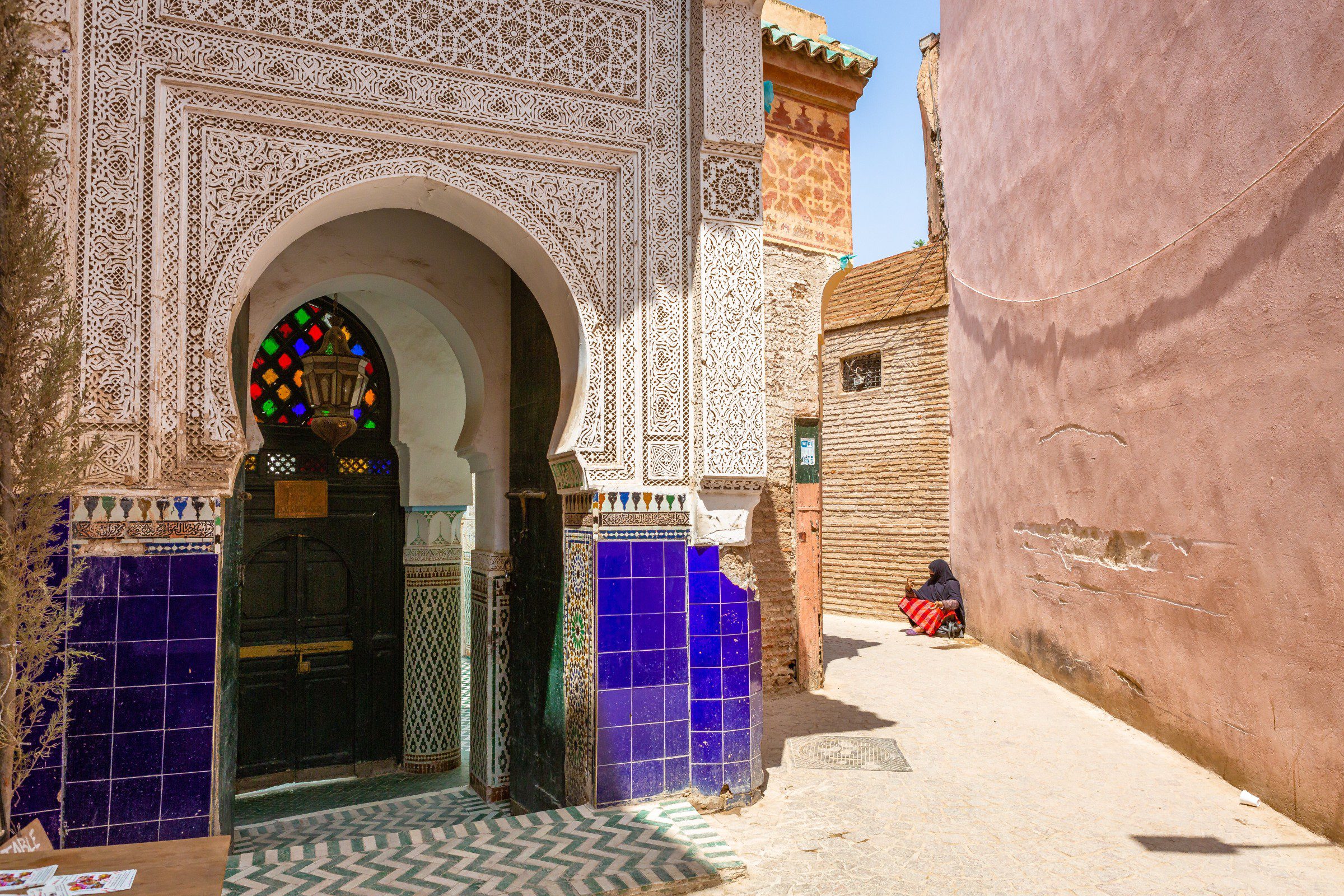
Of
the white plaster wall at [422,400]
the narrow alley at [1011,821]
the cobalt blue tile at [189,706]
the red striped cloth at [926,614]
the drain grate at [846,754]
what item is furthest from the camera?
the red striped cloth at [926,614]

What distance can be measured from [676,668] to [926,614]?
20.9 ft

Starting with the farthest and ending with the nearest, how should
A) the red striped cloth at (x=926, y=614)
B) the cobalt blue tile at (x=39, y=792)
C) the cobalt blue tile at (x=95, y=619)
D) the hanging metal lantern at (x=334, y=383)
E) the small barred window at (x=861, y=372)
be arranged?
the small barred window at (x=861, y=372), the red striped cloth at (x=926, y=614), the hanging metal lantern at (x=334, y=383), the cobalt blue tile at (x=95, y=619), the cobalt blue tile at (x=39, y=792)

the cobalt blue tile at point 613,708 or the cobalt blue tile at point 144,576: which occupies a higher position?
the cobalt blue tile at point 144,576

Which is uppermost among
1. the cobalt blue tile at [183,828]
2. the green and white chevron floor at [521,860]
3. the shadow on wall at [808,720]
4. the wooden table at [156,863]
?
the wooden table at [156,863]

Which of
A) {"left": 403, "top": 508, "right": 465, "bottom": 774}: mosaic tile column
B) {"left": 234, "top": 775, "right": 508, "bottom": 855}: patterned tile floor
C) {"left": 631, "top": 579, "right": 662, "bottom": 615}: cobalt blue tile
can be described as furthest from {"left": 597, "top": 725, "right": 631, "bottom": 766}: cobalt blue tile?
{"left": 403, "top": 508, "right": 465, "bottom": 774}: mosaic tile column

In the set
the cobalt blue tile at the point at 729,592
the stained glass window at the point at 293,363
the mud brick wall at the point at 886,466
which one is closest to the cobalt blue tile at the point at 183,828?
the cobalt blue tile at the point at 729,592

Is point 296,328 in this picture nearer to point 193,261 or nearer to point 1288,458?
point 193,261

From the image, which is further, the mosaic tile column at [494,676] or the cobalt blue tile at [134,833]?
the mosaic tile column at [494,676]

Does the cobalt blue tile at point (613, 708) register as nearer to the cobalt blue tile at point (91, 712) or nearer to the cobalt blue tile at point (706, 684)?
the cobalt blue tile at point (706, 684)

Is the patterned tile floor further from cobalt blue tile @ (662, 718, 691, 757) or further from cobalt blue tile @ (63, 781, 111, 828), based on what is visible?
cobalt blue tile @ (63, 781, 111, 828)

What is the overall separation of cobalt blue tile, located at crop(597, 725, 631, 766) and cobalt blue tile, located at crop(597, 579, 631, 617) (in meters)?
0.53

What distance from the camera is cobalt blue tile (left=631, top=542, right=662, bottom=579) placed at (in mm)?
4141

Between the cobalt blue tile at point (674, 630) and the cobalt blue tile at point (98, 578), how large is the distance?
7.38ft

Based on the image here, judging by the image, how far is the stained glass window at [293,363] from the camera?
593cm
